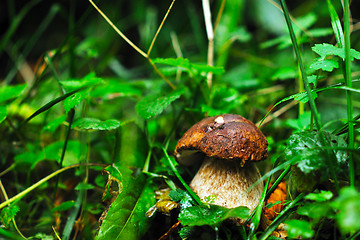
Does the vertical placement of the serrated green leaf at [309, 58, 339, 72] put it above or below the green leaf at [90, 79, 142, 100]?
above

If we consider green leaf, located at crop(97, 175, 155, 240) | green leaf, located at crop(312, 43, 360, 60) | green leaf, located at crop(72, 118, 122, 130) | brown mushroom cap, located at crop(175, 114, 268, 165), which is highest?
green leaf, located at crop(312, 43, 360, 60)

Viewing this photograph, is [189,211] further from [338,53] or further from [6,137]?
[6,137]

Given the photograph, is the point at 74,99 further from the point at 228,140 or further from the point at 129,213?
the point at 228,140

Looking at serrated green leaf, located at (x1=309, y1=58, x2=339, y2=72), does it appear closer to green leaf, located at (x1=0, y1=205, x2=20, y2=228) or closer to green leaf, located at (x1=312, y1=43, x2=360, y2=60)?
green leaf, located at (x1=312, y1=43, x2=360, y2=60)

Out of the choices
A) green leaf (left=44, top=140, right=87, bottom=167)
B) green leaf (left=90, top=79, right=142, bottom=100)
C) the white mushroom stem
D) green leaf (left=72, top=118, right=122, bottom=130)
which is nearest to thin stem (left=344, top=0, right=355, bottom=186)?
the white mushroom stem

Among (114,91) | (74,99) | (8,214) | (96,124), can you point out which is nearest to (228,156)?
(96,124)

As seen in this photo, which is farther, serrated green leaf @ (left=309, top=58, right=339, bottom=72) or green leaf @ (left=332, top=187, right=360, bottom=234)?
serrated green leaf @ (left=309, top=58, right=339, bottom=72)
